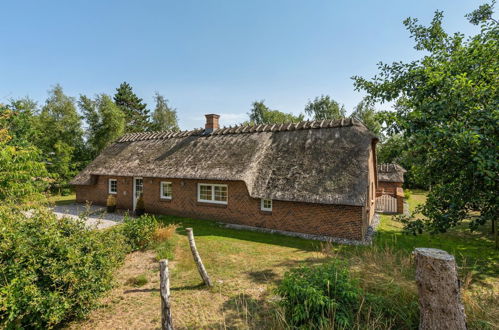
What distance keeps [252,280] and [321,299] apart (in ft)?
10.3

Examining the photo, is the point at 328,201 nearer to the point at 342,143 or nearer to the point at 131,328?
the point at 342,143

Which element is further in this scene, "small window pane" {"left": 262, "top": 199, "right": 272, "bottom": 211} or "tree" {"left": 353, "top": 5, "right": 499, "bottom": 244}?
"small window pane" {"left": 262, "top": 199, "right": 272, "bottom": 211}

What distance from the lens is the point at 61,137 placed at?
1073 inches

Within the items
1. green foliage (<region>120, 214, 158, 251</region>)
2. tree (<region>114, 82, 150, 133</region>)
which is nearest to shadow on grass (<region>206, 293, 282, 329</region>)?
green foliage (<region>120, 214, 158, 251</region>)

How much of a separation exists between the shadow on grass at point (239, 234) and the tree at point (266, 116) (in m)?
33.0

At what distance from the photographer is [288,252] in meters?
8.73

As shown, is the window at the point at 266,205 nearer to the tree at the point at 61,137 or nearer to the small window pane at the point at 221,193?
the small window pane at the point at 221,193

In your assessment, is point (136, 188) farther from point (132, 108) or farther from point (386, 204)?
point (132, 108)

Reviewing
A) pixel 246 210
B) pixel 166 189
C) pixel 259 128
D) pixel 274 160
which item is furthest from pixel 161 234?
pixel 259 128

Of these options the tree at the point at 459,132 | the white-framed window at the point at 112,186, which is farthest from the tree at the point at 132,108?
the tree at the point at 459,132

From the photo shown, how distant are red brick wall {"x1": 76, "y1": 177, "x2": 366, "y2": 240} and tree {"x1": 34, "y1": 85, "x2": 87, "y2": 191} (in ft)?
40.4

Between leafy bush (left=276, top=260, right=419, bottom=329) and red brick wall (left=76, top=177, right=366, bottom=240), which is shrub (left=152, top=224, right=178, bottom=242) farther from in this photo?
leafy bush (left=276, top=260, right=419, bottom=329)

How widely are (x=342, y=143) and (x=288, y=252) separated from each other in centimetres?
616

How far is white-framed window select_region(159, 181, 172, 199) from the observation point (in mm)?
14883
